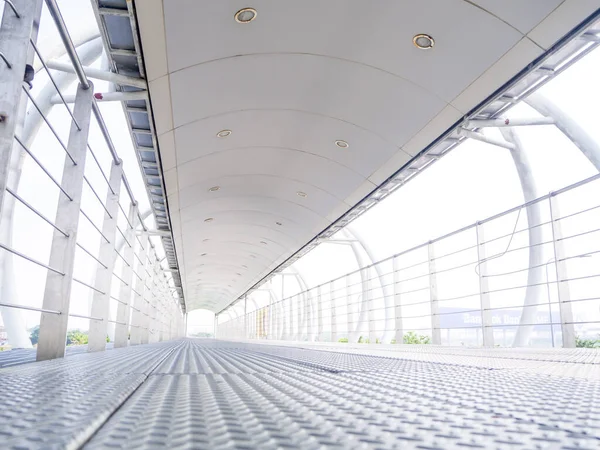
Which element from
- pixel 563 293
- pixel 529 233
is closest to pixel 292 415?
pixel 563 293

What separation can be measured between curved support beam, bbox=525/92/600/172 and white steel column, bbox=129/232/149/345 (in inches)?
281

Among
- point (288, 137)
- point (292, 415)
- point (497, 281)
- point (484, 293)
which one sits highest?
point (288, 137)

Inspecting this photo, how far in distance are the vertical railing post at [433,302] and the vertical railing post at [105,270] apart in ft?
13.6

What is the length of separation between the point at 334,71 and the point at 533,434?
14.0 ft

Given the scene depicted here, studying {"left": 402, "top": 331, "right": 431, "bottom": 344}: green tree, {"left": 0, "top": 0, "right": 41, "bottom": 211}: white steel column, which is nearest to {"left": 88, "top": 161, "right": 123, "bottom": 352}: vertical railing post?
{"left": 0, "top": 0, "right": 41, "bottom": 211}: white steel column

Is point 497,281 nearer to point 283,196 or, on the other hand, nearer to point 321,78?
point 321,78

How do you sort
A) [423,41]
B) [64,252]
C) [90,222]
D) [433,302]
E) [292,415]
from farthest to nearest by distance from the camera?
1. [433,302]
2. [423,41]
3. [90,222]
4. [64,252]
5. [292,415]

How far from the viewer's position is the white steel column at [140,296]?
6.95 m

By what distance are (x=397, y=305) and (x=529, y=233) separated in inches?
160

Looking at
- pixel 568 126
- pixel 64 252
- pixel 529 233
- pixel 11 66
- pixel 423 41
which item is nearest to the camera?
pixel 11 66

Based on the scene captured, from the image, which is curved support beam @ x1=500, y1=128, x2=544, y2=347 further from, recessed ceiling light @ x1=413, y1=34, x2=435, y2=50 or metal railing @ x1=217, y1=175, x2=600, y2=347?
recessed ceiling light @ x1=413, y1=34, x2=435, y2=50

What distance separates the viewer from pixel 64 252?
2799 millimetres

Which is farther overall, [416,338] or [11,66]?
[416,338]

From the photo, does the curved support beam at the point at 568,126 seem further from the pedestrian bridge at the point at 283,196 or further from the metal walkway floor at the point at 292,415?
the metal walkway floor at the point at 292,415
